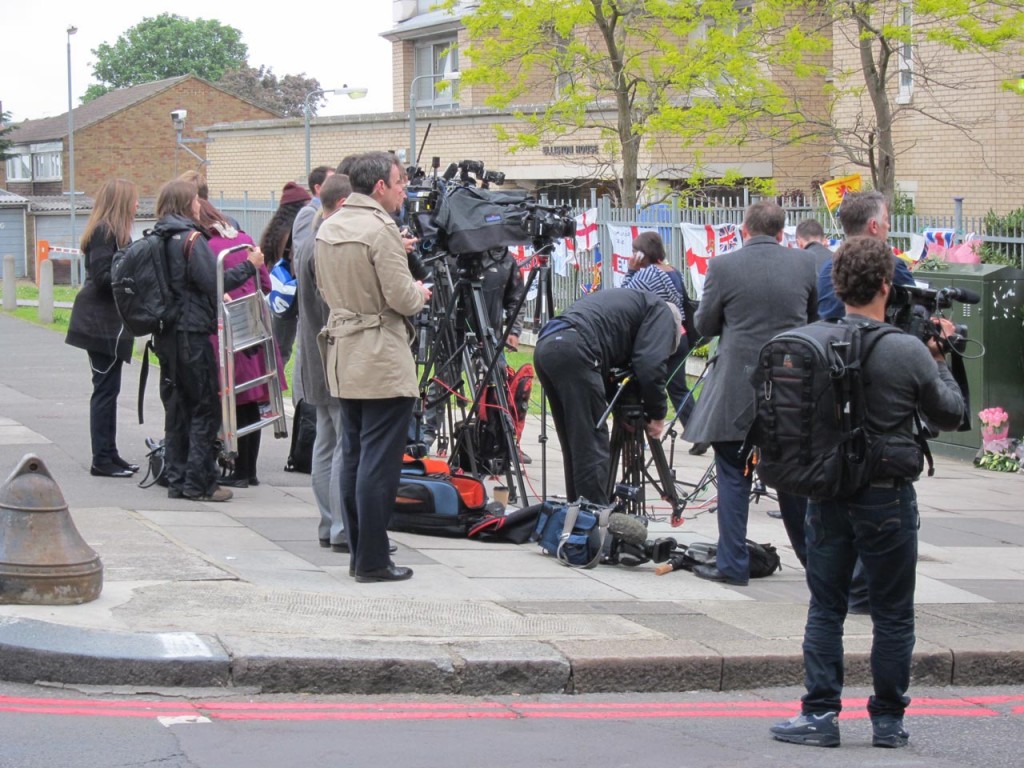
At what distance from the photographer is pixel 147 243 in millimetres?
8688

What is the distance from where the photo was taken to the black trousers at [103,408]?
9.58 m

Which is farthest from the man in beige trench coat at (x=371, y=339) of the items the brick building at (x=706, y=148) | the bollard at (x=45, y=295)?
the bollard at (x=45, y=295)

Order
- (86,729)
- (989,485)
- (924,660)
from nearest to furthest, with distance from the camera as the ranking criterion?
(86,729) < (924,660) < (989,485)

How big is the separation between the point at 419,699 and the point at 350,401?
1820 mm

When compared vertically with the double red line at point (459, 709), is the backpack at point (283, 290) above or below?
above

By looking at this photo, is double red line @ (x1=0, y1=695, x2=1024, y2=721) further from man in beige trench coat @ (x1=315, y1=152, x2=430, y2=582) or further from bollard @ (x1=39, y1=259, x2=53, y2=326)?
bollard @ (x1=39, y1=259, x2=53, y2=326)

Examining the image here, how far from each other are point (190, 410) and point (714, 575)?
358cm

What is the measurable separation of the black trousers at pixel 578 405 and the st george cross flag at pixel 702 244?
9.59 meters

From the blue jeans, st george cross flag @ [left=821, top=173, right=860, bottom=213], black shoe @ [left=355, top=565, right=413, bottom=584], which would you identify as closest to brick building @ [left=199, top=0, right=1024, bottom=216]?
st george cross flag @ [left=821, top=173, right=860, bottom=213]

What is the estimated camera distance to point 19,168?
6862 cm

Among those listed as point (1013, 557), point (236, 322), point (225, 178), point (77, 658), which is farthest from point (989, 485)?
point (225, 178)

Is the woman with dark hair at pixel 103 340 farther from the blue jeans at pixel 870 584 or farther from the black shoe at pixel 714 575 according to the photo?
the blue jeans at pixel 870 584

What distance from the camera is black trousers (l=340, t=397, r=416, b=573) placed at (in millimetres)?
6699

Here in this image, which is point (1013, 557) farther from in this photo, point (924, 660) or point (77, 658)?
point (77, 658)
